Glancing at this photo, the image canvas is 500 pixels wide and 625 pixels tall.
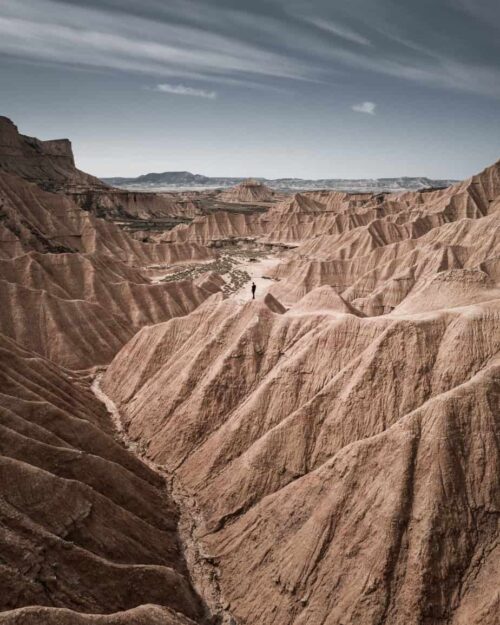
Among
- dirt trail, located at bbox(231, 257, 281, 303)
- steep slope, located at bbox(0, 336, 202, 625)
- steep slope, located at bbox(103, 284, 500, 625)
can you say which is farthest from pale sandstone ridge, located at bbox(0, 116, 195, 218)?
steep slope, located at bbox(0, 336, 202, 625)

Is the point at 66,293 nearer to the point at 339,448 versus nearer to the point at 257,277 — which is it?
the point at 257,277

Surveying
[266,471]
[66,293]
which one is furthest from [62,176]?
[266,471]

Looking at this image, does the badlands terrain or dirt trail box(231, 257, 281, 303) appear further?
dirt trail box(231, 257, 281, 303)

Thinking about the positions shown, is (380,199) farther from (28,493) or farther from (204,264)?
(28,493)

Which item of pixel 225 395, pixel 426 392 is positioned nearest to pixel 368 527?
pixel 426 392

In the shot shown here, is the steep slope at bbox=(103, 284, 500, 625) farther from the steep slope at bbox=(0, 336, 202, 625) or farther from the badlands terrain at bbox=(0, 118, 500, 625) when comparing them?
the steep slope at bbox=(0, 336, 202, 625)

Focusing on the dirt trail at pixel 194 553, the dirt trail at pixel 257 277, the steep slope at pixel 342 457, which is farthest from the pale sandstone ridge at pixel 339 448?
the dirt trail at pixel 257 277
